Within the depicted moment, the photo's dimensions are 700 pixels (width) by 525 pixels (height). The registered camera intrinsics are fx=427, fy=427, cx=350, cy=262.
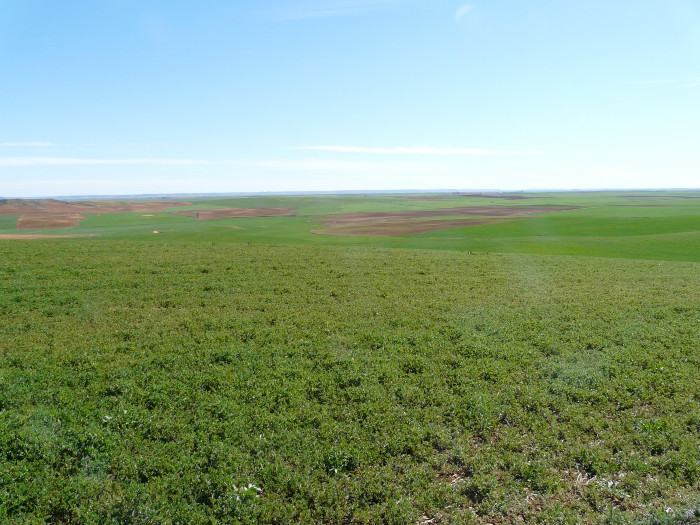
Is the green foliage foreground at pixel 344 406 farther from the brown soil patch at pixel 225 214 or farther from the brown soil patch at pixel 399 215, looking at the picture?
the brown soil patch at pixel 225 214

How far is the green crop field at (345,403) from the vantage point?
8031mm

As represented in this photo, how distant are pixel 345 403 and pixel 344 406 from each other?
190 millimetres

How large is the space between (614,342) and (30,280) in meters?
28.5

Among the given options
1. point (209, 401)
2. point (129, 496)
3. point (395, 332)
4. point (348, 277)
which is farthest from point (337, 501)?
point (348, 277)

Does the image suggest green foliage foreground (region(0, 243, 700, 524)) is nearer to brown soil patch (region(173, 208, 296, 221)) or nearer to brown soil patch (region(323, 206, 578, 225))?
brown soil patch (region(323, 206, 578, 225))

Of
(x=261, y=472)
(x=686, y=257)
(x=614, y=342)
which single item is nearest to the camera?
(x=261, y=472)

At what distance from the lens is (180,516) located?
24.7ft

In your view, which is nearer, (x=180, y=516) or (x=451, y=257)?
(x=180, y=516)

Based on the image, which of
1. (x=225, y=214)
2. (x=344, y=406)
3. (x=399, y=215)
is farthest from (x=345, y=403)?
(x=225, y=214)

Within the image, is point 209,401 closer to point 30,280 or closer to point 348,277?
point 348,277

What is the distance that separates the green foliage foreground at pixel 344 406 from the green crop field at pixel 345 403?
5 centimetres

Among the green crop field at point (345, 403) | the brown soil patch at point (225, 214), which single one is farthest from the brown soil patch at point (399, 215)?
the green crop field at point (345, 403)

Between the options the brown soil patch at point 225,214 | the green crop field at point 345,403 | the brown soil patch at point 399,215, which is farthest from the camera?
the brown soil patch at point 225,214

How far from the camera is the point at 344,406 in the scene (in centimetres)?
1132
